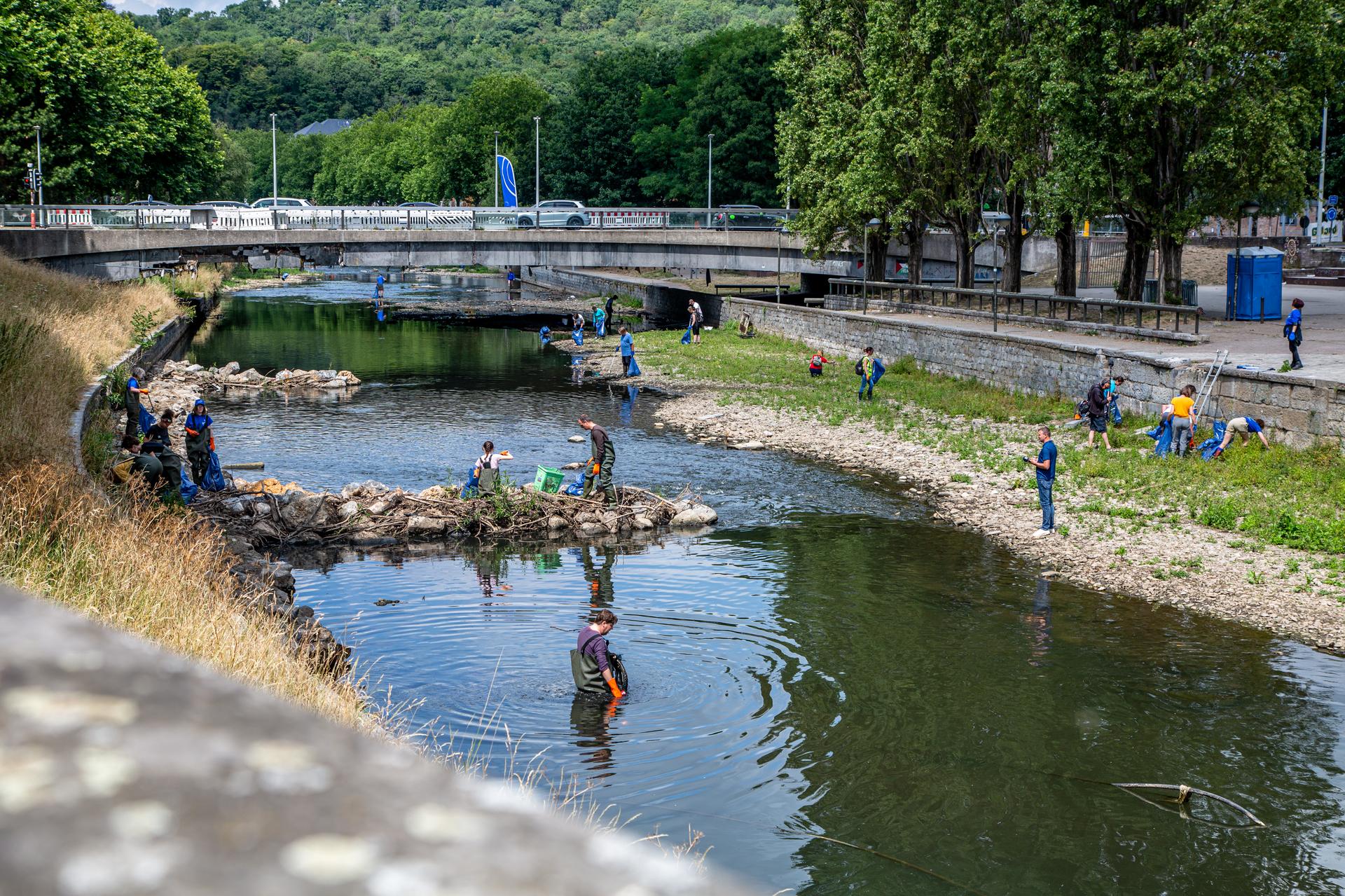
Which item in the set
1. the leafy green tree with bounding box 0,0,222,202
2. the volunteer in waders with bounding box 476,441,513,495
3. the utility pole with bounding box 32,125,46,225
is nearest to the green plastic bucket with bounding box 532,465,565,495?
the volunteer in waders with bounding box 476,441,513,495

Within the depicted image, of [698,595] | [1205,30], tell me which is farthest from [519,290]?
[698,595]

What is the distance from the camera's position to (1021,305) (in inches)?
1639

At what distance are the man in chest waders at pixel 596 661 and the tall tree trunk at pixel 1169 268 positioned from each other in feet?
90.9

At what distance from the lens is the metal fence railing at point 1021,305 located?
3453 centimetres

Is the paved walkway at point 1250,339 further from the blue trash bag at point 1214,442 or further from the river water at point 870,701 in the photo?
the river water at point 870,701

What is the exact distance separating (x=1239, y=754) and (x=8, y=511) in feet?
40.0

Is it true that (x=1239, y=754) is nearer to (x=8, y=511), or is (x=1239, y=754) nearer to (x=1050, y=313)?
(x=8, y=511)

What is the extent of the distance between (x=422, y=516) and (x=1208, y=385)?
1682 cm

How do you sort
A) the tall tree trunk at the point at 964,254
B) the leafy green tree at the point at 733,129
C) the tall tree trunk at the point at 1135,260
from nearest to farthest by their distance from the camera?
the tall tree trunk at the point at 1135,260 < the tall tree trunk at the point at 964,254 < the leafy green tree at the point at 733,129

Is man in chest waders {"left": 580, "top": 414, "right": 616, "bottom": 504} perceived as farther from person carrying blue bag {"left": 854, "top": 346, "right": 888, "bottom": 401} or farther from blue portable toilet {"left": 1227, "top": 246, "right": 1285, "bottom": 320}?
blue portable toilet {"left": 1227, "top": 246, "right": 1285, "bottom": 320}

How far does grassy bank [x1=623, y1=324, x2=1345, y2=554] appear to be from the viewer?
20953 millimetres

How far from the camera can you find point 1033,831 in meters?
11.2

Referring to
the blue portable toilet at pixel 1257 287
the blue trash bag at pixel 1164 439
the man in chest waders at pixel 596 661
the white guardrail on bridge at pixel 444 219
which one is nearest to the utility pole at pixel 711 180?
the white guardrail on bridge at pixel 444 219

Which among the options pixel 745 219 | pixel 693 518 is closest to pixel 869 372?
pixel 693 518
